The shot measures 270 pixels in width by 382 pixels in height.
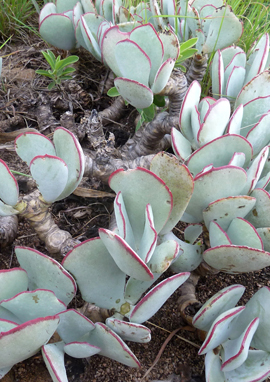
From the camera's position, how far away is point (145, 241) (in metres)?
0.57

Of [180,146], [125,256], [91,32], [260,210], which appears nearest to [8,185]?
[125,256]

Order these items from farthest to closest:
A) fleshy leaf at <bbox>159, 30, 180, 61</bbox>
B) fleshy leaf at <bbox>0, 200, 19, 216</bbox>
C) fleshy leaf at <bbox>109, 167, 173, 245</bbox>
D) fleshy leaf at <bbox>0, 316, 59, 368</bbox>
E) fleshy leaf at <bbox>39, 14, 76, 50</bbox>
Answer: fleshy leaf at <bbox>39, 14, 76, 50</bbox>, fleshy leaf at <bbox>159, 30, 180, 61</bbox>, fleshy leaf at <bbox>0, 200, 19, 216</bbox>, fleshy leaf at <bbox>109, 167, 173, 245</bbox>, fleshy leaf at <bbox>0, 316, 59, 368</bbox>

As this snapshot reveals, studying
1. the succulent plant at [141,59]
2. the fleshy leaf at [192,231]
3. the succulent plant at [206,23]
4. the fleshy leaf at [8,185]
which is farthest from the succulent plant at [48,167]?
the succulent plant at [206,23]

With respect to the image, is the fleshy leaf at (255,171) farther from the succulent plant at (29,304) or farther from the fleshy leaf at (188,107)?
the succulent plant at (29,304)

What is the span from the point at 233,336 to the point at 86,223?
1.99 ft

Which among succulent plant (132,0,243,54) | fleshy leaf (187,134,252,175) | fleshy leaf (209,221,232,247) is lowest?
fleshy leaf (209,221,232,247)

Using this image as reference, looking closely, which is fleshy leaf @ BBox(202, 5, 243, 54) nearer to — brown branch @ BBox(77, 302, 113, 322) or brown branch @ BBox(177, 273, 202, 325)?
brown branch @ BBox(177, 273, 202, 325)

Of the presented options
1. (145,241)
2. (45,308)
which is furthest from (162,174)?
(45,308)

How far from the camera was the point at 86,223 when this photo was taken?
3.64 ft

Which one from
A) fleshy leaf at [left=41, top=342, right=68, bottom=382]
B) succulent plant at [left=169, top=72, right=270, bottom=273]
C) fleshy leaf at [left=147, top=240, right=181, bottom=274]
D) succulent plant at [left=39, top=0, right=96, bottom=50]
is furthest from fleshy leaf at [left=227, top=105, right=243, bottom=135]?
succulent plant at [left=39, top=0, right=96, bottom=50]

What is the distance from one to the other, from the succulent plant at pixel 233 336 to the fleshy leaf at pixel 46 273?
10.5 inches

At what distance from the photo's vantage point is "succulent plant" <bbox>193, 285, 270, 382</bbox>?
60 cm

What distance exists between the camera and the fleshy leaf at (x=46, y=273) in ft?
1.95

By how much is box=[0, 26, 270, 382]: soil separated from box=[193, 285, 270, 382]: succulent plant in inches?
7.4
